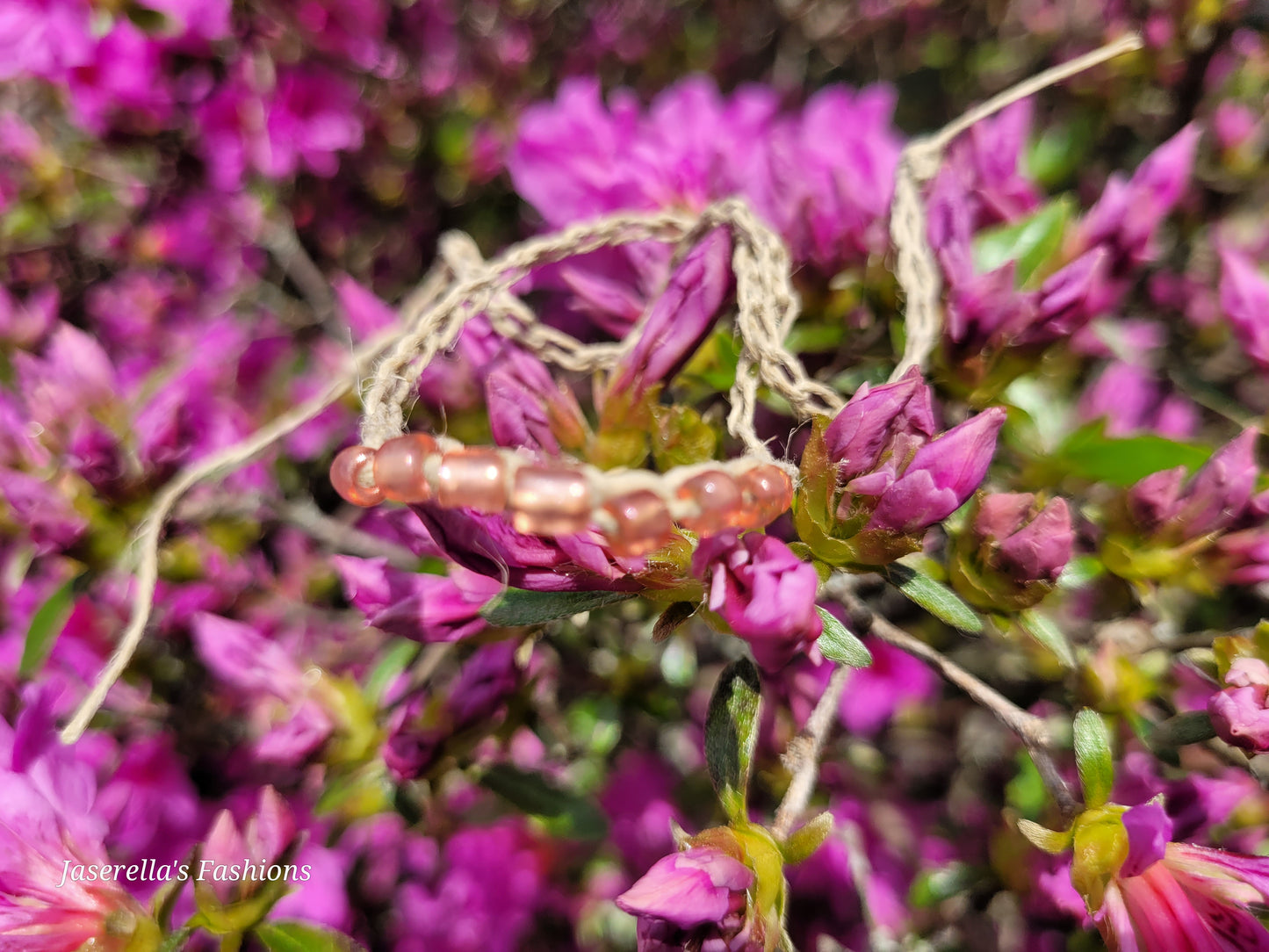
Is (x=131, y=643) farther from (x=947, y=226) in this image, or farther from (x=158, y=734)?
(x=947, y=226)

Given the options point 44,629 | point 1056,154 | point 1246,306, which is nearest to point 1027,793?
point 1246,306

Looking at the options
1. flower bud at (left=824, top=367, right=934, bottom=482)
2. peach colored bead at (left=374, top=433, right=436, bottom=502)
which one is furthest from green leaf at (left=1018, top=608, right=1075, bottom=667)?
peach colored bead at (left=374, top=433, right=436, bottom=502)

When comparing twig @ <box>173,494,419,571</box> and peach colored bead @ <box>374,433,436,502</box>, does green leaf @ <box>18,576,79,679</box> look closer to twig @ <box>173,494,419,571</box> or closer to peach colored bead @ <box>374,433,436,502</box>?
twig @ <box>173,494,419,571</box>

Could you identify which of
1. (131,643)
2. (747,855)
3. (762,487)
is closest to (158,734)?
(131,643)

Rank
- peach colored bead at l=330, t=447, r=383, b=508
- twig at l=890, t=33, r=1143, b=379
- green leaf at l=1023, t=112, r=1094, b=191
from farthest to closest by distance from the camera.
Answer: green leaf at l=1023, t=112, r=1094, b=191 → twig at l=890, t=33, r=1143, b=379 → peach colored bead at l=330, t=447, r=383, b=508

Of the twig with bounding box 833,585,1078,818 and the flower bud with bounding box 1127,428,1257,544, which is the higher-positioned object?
the flower bud with bounding box 1127,428,1257,544

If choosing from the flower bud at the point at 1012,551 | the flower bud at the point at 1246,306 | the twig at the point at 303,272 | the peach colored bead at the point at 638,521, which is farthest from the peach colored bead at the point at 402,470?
the twig at the point at 303,272

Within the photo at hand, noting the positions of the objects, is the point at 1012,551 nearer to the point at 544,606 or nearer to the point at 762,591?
the point at 762,591
